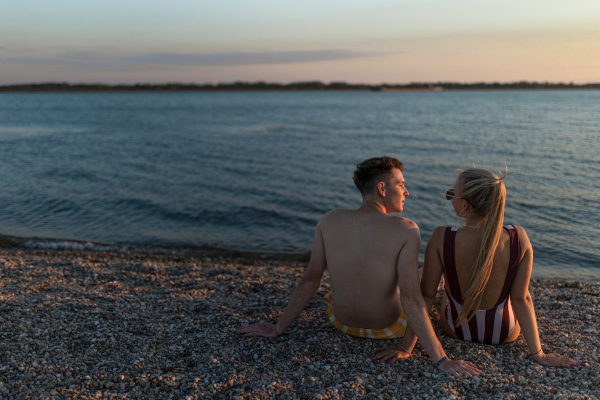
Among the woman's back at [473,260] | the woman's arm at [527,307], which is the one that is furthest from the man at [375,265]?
the woman's arm at [527,307]

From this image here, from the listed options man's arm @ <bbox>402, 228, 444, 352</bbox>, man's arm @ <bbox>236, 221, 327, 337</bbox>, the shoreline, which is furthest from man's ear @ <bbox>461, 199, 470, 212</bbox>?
the shoreline

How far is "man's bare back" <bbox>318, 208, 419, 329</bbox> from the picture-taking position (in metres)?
3.85

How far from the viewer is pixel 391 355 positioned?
159 inches

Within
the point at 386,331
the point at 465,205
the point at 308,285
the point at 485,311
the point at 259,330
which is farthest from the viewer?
the point at 259,330

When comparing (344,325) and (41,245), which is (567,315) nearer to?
(344,325)

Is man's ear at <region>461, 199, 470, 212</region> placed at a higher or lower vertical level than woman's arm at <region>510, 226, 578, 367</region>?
higher

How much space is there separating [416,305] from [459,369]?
683mm

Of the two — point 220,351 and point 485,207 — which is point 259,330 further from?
point 485,207

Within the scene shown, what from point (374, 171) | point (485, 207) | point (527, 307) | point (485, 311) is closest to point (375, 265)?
point (374, 171)

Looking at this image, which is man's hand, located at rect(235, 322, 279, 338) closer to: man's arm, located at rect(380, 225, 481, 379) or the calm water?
man's arm, located at rect(380, 225, 481, 379)

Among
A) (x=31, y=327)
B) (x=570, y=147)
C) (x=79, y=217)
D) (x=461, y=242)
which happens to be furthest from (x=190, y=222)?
(x=570, y=147)

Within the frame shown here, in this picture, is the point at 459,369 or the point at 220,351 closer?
the point at 459,369

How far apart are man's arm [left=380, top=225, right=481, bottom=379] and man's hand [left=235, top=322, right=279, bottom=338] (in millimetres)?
1593

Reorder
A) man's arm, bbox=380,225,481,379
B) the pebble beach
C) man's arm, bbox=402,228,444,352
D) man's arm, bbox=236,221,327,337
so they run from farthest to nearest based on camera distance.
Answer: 1. man's arm, bbox=236,221,327,337
2. man's arm, bbox=402,228,444,352
3. man's arm, bbox=380,225,481,379
4. the pebble beach
